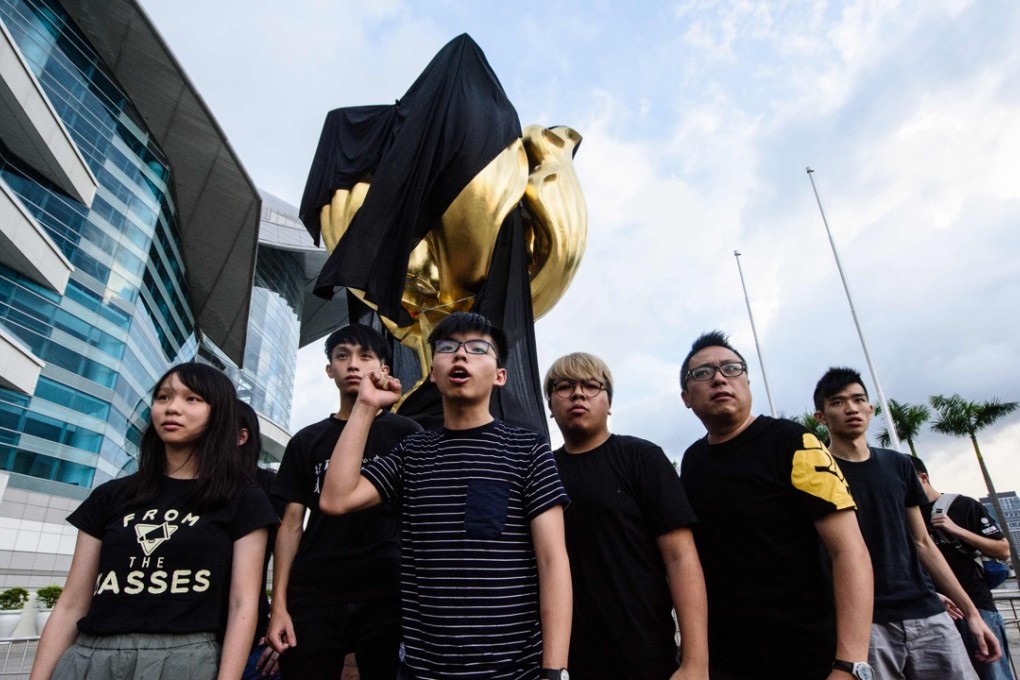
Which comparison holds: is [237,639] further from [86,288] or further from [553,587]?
[86,288]

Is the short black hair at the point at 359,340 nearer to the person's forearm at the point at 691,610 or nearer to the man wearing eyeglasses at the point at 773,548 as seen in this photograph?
the man wearing eyeglasses at the point at 773,548

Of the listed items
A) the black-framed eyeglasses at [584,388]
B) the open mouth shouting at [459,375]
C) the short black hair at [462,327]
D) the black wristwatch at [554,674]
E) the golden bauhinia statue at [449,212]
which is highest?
the golden bauhinia statue at [449,212]

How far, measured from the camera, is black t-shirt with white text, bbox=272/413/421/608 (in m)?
1.86

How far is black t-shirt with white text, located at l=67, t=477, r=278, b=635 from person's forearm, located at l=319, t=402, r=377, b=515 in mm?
337

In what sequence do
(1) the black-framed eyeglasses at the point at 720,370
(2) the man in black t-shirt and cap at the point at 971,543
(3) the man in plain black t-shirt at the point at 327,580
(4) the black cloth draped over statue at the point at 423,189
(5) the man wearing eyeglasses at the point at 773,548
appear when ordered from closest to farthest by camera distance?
(5) the man wearing eyeglasses at the point at 773,548 → (3) the man in plain black t-shirt at the point at 327,580 → (1) the black-framed eyeglasses at the point at 720,370 → (2) the man in black t-shirt and cap at the point at 971,543 → (4) the black cloth draped over statue at the point at 423,189

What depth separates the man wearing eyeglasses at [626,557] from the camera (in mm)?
1595

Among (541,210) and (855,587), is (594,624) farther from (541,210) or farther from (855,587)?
(541,210)

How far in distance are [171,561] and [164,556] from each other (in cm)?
2

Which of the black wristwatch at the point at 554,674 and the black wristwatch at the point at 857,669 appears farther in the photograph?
the black wristwatch at the point at 857,669

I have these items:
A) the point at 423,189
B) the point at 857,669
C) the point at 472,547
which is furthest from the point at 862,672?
the point at 423,189

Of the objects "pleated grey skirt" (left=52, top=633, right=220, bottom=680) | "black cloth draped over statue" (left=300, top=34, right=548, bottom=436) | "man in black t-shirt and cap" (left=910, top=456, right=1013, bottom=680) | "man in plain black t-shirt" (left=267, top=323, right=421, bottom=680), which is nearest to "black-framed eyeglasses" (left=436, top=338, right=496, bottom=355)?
"man in plain black t-shirt" (left=267, top=323, right=421, bottom=680)

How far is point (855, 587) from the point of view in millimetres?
A: 1562

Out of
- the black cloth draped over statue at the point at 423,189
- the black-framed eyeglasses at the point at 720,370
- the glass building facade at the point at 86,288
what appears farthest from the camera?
the glass building facade at the point at 86,288

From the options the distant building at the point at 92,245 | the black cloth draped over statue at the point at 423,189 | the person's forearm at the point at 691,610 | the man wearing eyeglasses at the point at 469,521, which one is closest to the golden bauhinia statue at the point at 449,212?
the black cloth draped over statue at the point at 423,189
